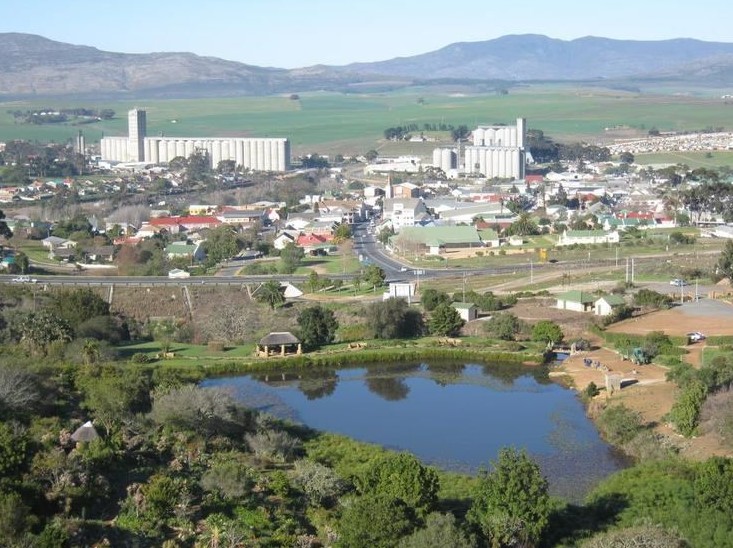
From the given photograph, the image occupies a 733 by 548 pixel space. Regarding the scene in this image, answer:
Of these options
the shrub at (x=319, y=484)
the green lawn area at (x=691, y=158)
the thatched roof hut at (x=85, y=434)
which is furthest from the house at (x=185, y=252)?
the green lawn area at (x=691, y=158)

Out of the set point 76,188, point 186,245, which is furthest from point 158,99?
point 186,245

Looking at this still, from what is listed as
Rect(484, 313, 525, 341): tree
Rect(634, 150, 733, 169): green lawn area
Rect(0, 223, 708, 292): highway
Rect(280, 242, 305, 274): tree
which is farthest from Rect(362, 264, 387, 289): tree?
Rect(634, 150, 733, 169): green lawn area

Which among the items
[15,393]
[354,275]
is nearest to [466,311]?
[354,275]

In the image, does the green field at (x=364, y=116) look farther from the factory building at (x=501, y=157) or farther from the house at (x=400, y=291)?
the house at (x=400, y=291)

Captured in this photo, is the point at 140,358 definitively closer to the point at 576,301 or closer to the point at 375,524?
the point at 576,301

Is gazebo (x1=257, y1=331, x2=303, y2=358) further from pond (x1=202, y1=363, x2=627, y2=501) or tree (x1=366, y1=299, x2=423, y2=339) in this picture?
tree (x1=366, y1=299, x2=423, y2=339)

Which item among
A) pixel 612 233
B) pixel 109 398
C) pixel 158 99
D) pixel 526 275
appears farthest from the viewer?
pixel 158 99

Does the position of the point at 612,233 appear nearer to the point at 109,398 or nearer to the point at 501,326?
the point at 501,326
